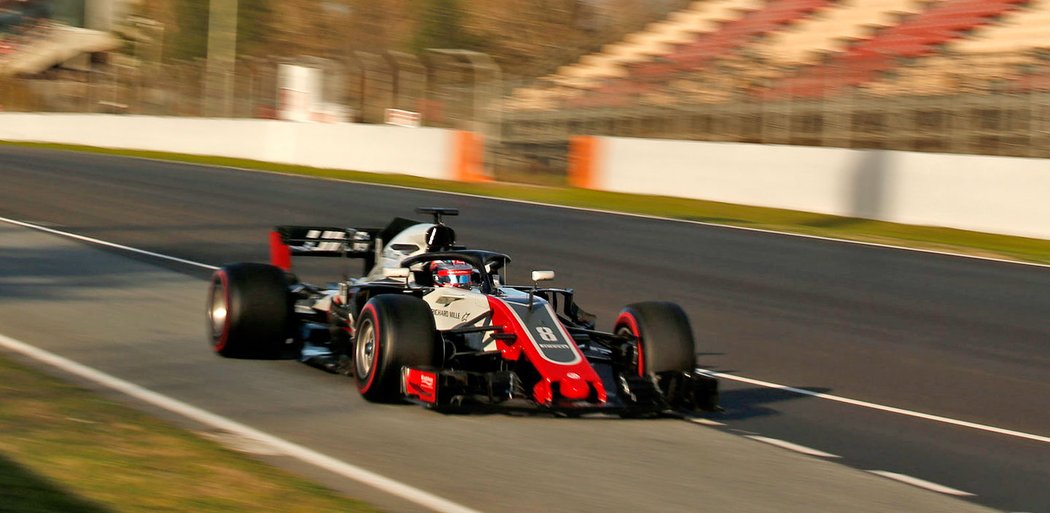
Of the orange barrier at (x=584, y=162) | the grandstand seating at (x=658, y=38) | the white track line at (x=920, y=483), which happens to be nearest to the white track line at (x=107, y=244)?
the white track line at (x=920, y=483)

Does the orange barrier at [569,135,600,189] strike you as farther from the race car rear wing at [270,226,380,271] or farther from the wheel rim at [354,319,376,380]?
the wheel rim at [354,319,376,380]

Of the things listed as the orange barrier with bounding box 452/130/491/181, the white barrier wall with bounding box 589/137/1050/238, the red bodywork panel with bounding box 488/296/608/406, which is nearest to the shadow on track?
the red bodywork panel with bounding box 488/296/608/406

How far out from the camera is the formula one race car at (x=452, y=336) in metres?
7.00

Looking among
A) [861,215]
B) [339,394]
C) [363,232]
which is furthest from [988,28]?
[339,394]

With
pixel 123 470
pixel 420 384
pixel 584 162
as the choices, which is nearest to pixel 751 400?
pixel 420 384

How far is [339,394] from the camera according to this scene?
7516 millimetres

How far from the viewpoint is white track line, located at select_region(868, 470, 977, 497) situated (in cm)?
636

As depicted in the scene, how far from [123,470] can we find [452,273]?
3005 mm

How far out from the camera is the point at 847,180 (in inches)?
840

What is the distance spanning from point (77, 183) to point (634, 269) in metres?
12.2

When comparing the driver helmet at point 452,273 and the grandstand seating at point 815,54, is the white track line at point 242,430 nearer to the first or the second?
the driver helmet at point 452,273

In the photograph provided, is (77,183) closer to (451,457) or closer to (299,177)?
(299,177)

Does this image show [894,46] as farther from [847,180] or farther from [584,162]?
[847,180]

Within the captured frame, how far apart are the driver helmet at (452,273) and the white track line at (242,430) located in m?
1.78
